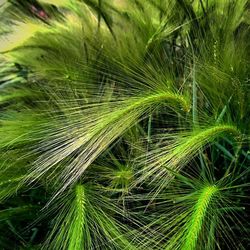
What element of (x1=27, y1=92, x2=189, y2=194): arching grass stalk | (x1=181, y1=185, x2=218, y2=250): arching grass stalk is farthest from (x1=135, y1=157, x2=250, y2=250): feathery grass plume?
(x1=27, y1=92, x2=189, y2=194): arching grass stalk

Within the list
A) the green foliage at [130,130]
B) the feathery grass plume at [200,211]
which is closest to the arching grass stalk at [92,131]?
the green foliage at [130,130]

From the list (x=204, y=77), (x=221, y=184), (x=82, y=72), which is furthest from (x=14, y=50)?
(x=221, y=184)

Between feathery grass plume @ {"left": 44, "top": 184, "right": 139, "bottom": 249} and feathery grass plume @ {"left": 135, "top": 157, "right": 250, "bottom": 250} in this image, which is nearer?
feathery grass plume @ {"left": 135, "top": 157, "right": 250, "bottom": 250}

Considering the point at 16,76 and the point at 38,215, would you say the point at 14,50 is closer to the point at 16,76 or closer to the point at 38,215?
the point at 16,76

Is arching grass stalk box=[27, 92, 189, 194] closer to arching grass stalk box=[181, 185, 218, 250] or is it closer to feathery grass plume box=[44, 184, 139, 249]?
feathery grass plume box=[44, 184, 139, 249]

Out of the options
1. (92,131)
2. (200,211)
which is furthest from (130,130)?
(200,211)

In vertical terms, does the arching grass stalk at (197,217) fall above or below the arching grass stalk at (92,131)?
below

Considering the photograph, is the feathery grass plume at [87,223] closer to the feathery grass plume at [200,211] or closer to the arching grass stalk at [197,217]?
the feathery grass plume at [200,211]
